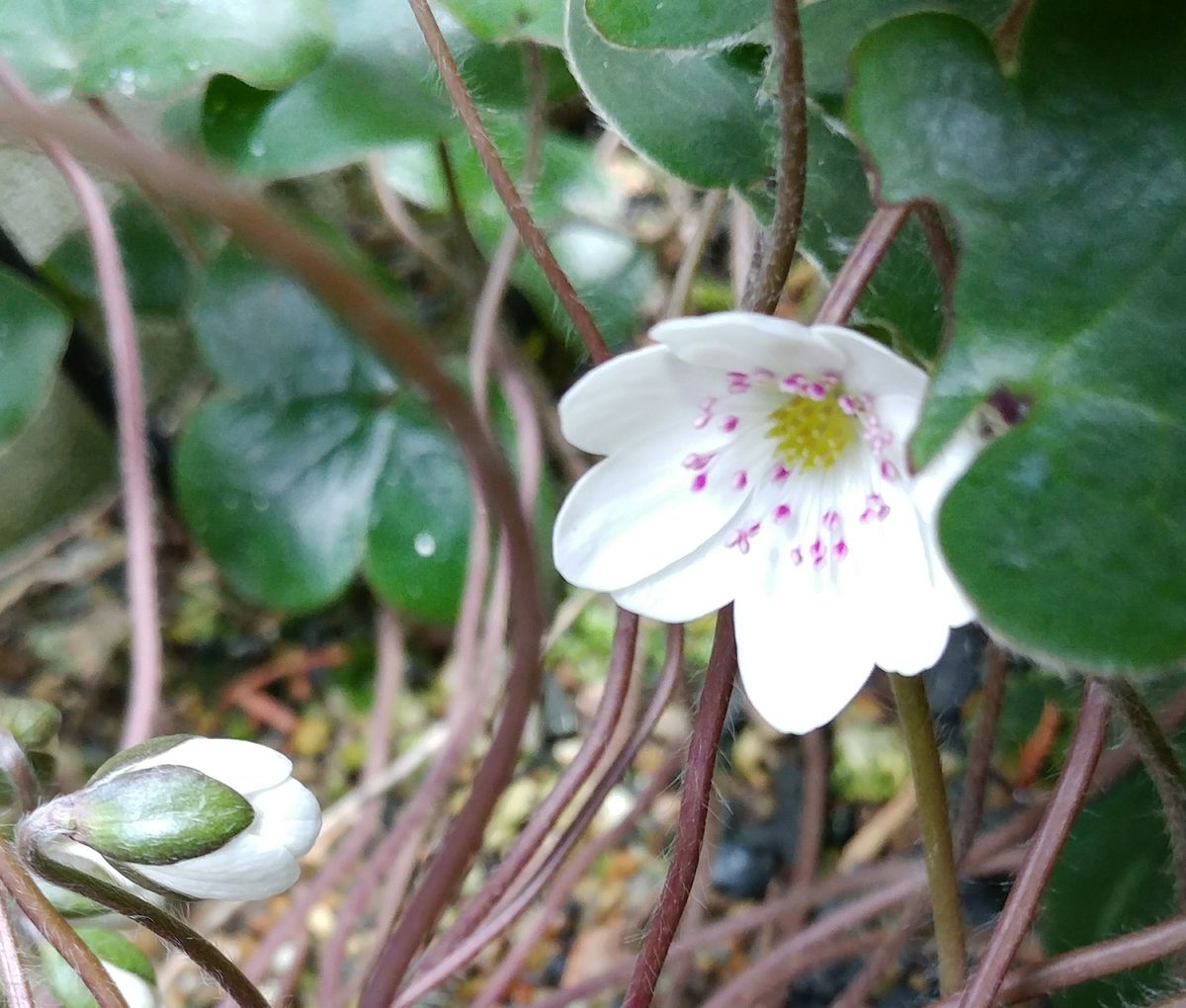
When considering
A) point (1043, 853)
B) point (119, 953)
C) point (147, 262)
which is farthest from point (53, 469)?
point (1043, 853)

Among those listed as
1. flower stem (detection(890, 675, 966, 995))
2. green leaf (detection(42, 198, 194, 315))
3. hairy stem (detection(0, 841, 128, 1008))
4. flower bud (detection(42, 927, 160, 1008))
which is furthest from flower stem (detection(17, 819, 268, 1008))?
green leaf (detection(42, 198, 194, 315))

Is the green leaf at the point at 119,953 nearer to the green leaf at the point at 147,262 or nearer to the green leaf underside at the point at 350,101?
the green leaf underside at the point at 350,101

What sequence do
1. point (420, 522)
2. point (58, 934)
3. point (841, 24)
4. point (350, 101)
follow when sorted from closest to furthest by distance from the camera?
1. point (58, 934)
2. point (841, 24)
3. point (350, 101)
4. point (420, 522)

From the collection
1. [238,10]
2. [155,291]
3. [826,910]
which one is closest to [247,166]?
[238,10]

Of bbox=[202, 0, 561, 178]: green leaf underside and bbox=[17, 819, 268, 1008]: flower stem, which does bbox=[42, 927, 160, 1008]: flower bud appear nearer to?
bbox=[17, 819, 268, 1008]: flower stem

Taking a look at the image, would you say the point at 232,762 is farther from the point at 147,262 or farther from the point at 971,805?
the point at 147,262

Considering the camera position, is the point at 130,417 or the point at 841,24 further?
the point at 130,417
